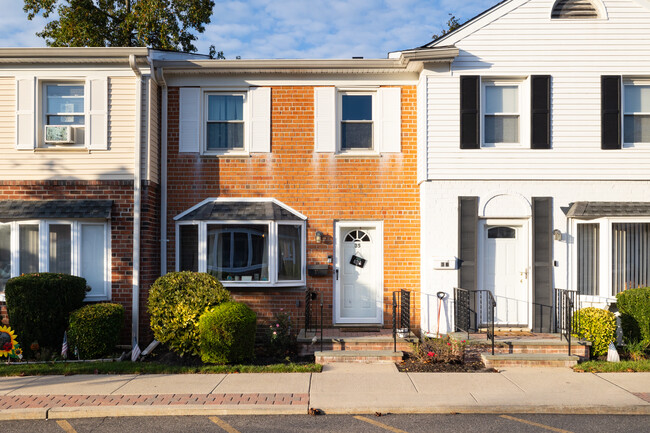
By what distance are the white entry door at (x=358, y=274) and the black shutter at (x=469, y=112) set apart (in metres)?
2.52

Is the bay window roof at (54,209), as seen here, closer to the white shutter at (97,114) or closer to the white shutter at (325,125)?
the white shutter at (97,114)

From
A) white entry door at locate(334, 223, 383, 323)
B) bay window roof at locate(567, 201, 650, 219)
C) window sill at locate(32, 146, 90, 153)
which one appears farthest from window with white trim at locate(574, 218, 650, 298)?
window sill at locate(32, 146, 90, 153)

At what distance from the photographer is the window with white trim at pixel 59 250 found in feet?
32.7

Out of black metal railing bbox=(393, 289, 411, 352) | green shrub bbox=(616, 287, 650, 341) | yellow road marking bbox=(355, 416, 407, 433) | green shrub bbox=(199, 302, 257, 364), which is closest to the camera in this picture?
yellow road marking bbox=(355, 416, 407, 433)

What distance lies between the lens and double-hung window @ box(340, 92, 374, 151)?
432 inches

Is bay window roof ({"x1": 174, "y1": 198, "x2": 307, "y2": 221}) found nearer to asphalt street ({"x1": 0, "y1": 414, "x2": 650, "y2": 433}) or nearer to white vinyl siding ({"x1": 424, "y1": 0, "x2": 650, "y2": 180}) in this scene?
white vinyl siding ({"x1": 424, "y1": 0, "x2": 650, "y2": 180})

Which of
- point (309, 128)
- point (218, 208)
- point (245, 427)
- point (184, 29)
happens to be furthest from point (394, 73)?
point (184, 29)

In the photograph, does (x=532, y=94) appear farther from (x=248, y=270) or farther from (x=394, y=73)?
(x=248, y=270)

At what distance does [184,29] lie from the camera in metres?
19.0

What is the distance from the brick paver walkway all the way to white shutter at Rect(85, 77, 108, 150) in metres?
4.95

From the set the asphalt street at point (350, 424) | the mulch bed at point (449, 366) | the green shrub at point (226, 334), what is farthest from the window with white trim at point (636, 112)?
the green shrub at point (226, 334)

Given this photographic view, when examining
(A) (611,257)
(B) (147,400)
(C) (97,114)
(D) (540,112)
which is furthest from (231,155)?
(A) (611,257)

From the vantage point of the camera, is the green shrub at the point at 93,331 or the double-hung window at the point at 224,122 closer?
the green shrub at the point at 93,331

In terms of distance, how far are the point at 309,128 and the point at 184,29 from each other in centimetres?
1070
